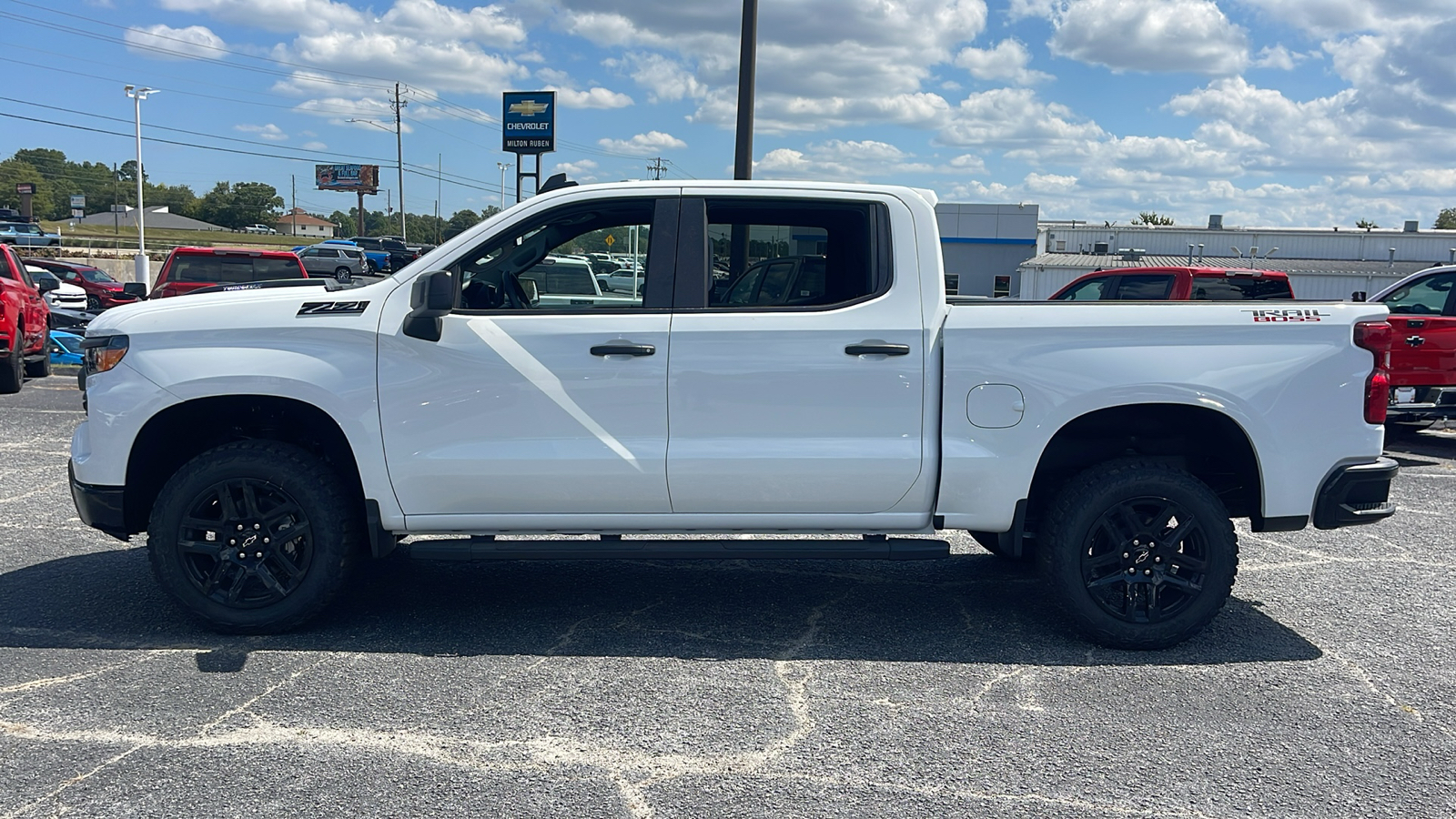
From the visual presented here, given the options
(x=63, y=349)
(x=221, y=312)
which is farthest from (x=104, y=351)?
(x=63, y=349)

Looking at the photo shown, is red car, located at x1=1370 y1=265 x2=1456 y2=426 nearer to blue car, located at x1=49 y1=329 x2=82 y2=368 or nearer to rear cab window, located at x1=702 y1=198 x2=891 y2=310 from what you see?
rear cab window, located at x1=702 y1=198 x2=891 y2=310

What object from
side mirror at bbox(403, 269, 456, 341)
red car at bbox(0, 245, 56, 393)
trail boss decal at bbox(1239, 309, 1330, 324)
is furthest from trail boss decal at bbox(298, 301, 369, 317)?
red car at bbox(0, 245, 56, 393)

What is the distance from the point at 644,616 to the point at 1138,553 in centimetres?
223

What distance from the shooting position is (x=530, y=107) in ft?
155

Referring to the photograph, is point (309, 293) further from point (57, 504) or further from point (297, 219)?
point (297, 219)

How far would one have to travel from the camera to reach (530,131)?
47156mm

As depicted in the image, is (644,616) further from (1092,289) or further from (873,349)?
(1092,289)

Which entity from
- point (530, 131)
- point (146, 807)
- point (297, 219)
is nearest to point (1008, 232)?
point (530, 131)

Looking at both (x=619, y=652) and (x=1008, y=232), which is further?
(x=1008, y=232)

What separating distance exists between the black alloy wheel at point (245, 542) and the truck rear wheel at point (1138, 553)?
10.7ft

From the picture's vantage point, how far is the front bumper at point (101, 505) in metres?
4.76

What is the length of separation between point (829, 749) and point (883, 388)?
1537 millimetres

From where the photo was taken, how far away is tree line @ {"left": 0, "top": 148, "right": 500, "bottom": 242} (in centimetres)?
13225

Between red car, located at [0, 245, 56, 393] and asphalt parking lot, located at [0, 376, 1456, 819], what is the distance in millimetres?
7601
